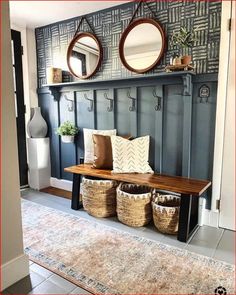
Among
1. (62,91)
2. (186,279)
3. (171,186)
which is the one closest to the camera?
(186,279)

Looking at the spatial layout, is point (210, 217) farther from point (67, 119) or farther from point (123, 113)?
point (67, 119)

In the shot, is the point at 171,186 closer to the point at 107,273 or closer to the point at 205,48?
the point at 107,273

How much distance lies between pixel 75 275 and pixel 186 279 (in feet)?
2.49

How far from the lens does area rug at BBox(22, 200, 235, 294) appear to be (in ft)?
5.33

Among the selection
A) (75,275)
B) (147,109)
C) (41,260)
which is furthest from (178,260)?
(147,109)

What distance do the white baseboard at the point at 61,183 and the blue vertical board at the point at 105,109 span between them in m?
0.99

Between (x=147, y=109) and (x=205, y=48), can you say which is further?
(x=147, y=109)

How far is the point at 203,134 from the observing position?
246 centimetres

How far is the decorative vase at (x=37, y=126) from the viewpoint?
138 inches

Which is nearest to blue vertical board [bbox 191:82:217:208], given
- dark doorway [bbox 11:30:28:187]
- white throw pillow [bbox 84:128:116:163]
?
white throw pillow [bbox 84:128:116:163]

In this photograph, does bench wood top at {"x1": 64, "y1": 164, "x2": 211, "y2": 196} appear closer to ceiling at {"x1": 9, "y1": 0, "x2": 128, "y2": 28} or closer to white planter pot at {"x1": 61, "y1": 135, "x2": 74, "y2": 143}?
white planter pot at {"x1": 61, "y1": 135, "x2": 74, "y2": 143}

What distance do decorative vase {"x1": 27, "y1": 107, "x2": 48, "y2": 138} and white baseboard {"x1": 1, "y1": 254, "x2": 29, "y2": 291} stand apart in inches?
83.4

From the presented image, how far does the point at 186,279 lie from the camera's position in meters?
1.69

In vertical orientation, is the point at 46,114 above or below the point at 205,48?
below
